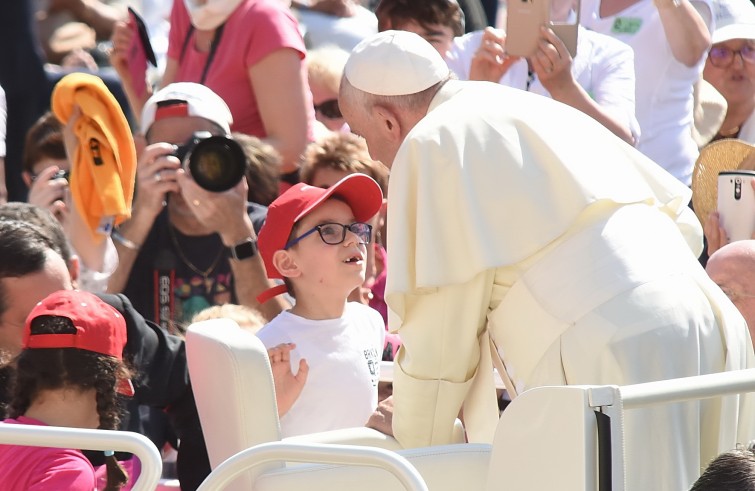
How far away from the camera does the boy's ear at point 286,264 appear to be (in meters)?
4.71

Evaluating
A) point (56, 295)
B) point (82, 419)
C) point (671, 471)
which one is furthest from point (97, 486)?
point (671, 471)

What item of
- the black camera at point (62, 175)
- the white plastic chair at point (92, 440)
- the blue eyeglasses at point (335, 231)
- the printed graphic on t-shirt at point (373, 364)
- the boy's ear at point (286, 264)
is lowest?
the printed graphic on t-shirt at point (373, 364)

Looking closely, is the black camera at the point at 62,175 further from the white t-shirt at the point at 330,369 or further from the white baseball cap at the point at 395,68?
the white baseball cap at the point at 395,68

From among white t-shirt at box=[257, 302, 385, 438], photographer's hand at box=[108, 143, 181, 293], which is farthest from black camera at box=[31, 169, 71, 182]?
white t-shirt at box=[257, 302, 385, 438]

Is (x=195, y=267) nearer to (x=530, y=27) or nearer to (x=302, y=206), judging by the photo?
(x=302, y=206)

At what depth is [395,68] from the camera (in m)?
3.79

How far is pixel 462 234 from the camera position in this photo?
3.53 metres

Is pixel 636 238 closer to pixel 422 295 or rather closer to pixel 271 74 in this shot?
pixel 422 295

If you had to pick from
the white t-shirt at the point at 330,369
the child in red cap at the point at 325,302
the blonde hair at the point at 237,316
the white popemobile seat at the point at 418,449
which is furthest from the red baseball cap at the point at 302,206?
the white popemobile seat at the point at 418,449

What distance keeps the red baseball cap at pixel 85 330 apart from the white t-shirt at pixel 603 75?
107 inches

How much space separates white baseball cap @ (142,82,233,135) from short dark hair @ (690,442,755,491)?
343 cm

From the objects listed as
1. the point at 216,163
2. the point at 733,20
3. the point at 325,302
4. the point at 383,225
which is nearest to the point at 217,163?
the point at 216,163

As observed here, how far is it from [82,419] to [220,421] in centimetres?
36

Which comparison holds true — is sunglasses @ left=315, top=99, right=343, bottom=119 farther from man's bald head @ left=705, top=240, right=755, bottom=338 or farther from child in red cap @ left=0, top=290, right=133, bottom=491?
child in red cap @ left=0, top=290, right=133, bottom=491
